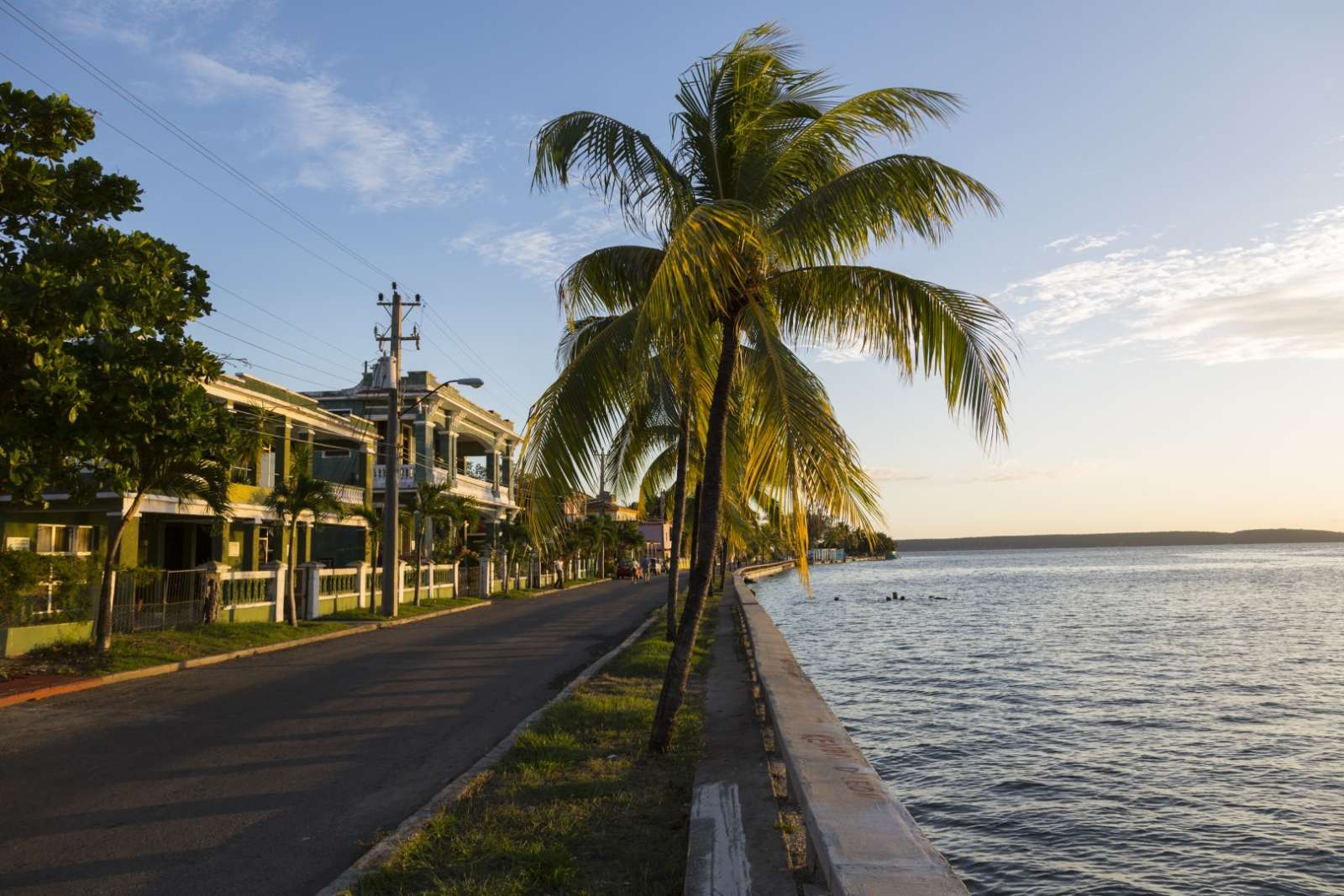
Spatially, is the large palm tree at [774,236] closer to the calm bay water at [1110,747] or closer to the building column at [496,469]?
the calm bay water at [1110,747]

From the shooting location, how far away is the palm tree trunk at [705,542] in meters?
9.64

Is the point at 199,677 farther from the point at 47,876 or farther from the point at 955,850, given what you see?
the point at 955,850

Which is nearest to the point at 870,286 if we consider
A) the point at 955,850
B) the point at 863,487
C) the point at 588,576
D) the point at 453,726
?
the point at 863,487

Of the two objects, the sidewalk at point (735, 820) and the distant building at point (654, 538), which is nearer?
the sidewalk at point (735, 820)

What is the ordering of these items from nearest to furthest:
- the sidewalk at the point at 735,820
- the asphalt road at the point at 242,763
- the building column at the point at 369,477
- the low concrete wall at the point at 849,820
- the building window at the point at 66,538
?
the low concrete wall at the point at 849,820, the sidewalk at the point at 735,820, the asphalt road at the point at 242,763, the building window at the point at 66,538, the building column at the point at 369,477

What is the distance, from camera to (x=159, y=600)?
22531mm

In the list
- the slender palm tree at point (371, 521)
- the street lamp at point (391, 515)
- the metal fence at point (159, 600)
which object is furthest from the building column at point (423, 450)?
the metal fence at point (159, 600)

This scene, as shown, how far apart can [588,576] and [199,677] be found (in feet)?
197

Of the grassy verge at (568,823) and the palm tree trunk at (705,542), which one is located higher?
the palm tree trunk at (705,542)

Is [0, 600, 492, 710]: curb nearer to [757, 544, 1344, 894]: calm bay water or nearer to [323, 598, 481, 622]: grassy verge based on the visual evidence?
[323, 598, 481, 622]: grassy verge

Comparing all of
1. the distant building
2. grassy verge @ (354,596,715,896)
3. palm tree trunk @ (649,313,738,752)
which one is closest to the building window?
grassy verge @ (354,596,715,896)

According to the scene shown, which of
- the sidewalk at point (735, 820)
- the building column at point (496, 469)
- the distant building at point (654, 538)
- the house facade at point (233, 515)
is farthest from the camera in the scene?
the distant building at point (654, 538)

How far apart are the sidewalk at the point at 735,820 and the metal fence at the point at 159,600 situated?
591 inches

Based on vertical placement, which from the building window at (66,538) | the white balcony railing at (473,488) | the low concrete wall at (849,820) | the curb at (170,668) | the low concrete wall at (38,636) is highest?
the white balcony railing at (473,488)
